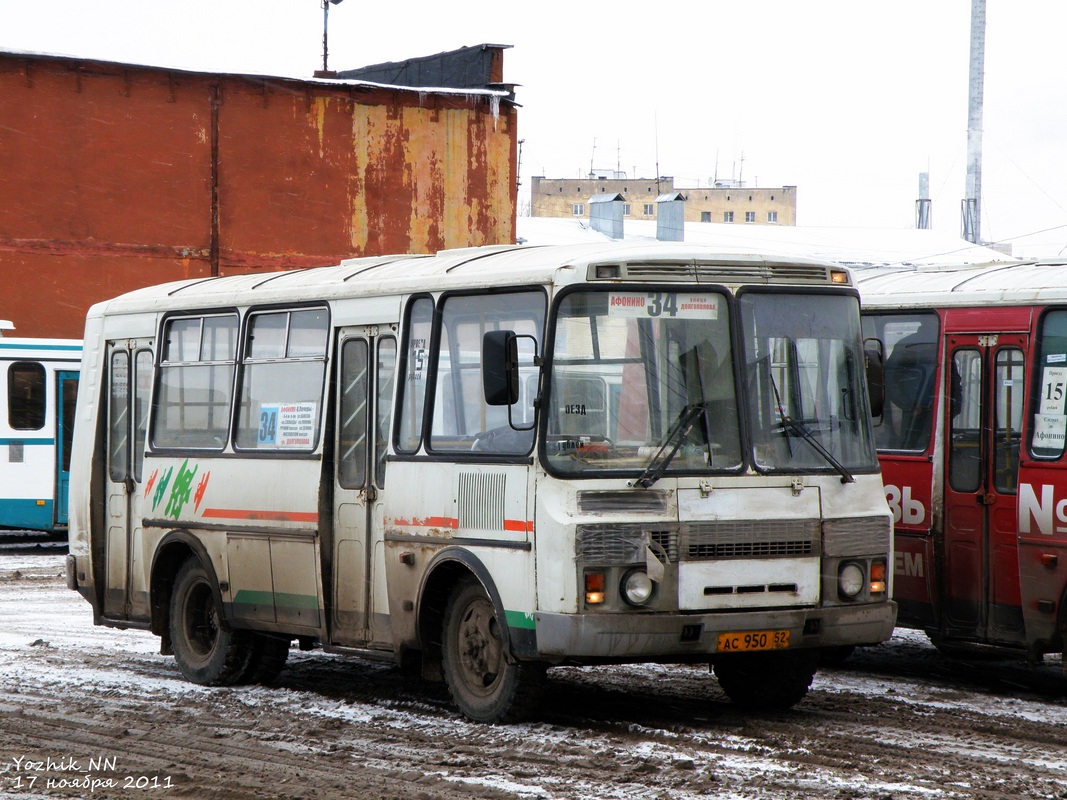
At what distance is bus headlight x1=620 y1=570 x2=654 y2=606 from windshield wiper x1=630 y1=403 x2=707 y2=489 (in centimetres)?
48

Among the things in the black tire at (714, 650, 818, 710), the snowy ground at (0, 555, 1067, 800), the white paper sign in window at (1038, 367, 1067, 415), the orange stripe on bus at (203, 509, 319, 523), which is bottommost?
the snowy ground at (0, 555, 1067, 800)

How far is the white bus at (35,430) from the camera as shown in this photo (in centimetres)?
2261

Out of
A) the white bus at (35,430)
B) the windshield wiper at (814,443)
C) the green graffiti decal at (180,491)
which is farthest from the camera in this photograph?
the white bus at (35,430)

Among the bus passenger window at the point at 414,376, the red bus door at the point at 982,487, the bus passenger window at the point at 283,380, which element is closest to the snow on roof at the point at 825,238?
the bus passenger window at the point at 283,380

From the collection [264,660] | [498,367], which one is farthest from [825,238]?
[498,367]

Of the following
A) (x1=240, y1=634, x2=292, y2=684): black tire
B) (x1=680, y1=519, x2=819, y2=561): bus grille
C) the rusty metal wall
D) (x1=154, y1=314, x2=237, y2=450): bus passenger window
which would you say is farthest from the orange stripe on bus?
the rusty metal wall

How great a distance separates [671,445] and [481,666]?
1.81 metres

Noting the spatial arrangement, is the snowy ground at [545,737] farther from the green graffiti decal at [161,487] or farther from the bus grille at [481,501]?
the green graffiti decal at [161,487]

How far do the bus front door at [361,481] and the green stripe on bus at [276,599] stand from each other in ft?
0.76

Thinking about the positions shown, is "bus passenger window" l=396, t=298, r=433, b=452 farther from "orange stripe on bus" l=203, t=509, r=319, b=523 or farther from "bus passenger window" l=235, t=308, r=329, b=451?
"orange stripe on bus" l=203, t=509, r=319, b=523

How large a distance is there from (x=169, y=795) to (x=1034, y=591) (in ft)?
18.7

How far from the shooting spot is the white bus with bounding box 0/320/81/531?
74.2ft

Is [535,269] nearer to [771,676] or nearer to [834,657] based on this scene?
[771,676]

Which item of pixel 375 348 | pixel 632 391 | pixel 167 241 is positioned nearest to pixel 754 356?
pixel 632 391
